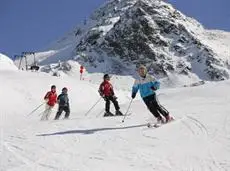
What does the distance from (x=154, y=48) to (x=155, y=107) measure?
144 m

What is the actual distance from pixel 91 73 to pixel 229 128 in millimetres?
133687

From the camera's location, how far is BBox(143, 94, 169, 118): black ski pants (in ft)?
51.6

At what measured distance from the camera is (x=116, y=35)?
167250 mm

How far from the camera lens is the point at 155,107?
15820mm

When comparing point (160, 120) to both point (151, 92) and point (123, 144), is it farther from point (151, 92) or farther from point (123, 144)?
point (123, 144)

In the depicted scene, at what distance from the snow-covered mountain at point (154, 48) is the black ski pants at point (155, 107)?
417 feet

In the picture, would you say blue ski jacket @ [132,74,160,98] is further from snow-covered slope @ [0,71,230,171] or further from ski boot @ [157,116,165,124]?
snow-covered slope @ [0,71,230,171]

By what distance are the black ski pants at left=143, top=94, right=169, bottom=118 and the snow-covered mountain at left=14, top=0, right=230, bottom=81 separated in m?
127

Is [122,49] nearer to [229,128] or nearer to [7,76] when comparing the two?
[7,76]

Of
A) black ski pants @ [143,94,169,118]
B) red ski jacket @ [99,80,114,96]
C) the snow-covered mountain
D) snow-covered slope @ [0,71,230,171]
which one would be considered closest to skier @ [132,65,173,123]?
black ski pants @ [143,94,169,118]

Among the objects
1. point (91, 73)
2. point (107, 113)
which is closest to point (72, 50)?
point (91, 73)

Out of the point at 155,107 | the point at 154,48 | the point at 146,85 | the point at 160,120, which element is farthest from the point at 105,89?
the point at 154,48

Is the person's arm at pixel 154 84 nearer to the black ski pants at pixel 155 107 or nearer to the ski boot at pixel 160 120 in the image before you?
the black ski pants at pixel 155 107

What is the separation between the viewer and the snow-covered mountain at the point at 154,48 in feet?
487
